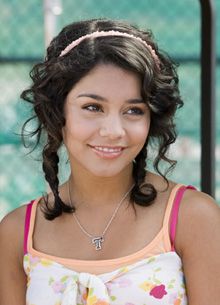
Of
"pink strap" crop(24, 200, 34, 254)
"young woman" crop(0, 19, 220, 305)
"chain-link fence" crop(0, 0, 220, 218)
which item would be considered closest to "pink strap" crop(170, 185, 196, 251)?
"young woman" crop(0, 19, 220, 305)

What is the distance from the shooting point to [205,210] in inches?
83.4

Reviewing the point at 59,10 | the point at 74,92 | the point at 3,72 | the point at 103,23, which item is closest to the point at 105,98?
the point at 74,92

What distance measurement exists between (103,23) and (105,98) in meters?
0.25

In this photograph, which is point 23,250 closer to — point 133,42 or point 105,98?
point 105,98

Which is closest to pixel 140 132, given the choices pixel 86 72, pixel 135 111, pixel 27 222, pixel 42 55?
pixel 135 111

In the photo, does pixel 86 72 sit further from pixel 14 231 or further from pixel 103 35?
pixel 14 231

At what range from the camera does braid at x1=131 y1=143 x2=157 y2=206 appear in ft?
7.26

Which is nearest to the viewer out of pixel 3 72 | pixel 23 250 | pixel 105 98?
pixel 105 98

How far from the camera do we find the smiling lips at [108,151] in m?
2.08

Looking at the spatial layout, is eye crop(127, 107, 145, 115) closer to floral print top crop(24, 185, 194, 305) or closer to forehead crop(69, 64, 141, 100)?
forehead crop(69, 64, 141, 100)

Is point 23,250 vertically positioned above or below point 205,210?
below

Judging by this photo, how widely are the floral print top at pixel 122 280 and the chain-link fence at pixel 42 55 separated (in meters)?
3.15

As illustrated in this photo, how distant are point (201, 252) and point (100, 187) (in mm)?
347

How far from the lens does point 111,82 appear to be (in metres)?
2.09
